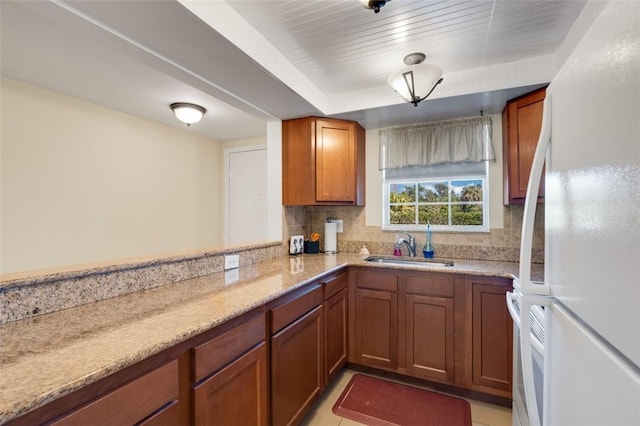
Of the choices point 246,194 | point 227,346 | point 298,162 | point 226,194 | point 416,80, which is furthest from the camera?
point 226,194

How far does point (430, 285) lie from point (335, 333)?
0.79 m

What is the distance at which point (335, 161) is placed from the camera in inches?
106

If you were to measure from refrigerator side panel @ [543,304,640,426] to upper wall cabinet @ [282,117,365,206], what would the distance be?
6.60 feet

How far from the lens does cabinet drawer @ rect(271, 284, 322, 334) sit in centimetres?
145

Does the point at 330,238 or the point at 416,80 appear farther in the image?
the point at 330,238

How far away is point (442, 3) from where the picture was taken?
1475 mm

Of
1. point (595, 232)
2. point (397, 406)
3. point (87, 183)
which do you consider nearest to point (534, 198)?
point (595, 232)

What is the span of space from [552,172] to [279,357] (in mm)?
1378

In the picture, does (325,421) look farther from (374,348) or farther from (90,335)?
(90,335)

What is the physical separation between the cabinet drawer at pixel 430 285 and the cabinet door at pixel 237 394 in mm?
1255

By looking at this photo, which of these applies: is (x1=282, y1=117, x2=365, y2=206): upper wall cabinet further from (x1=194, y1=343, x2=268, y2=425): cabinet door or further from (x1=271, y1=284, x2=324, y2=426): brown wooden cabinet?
(x1=194, y1=343, x2=268, y2=425): cabinet door

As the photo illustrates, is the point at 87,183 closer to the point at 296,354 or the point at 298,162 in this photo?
the point at 298,162

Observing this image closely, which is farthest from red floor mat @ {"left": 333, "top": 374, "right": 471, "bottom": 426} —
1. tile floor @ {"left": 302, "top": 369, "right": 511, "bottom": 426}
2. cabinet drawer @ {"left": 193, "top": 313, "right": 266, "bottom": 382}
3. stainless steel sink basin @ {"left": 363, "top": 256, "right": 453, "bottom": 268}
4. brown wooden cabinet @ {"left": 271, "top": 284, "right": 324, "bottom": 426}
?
cabinet drawer @ {"left": 193, "top": 313, "right": 266, "bottom": 382}

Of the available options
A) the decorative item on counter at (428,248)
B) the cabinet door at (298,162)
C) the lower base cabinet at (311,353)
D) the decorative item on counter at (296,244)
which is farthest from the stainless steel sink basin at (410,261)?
the cabinet door at (298,162)
